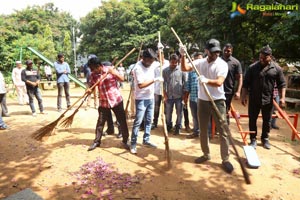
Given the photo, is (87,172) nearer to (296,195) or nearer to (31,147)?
(31,147)

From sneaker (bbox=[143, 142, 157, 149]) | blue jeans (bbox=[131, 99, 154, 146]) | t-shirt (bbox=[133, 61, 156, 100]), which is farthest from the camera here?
sneaker (bbox=[143, 142, 157, 149])

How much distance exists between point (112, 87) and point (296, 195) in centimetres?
342

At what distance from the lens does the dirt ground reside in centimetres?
332

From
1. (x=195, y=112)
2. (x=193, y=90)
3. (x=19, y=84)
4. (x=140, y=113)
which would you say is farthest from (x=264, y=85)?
(x=19, y=84)

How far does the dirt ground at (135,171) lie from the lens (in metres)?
3.32

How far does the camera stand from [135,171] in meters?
3.91

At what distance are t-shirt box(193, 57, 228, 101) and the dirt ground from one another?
121cm

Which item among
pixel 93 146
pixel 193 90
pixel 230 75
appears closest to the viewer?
pixel 93 146

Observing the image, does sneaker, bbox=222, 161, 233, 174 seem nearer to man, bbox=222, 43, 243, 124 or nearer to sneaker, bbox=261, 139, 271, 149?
sneaker, bbox=261, 139, 271, 149

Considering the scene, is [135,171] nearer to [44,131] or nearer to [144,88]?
[144,88]

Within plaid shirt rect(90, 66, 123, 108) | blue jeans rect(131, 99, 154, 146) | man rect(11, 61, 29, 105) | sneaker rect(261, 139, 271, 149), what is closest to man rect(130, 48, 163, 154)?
blue jeans rect(131, 99, 154, 146)

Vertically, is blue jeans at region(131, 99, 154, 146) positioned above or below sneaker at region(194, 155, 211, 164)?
above

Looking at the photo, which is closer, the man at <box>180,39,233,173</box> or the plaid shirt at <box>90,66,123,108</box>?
the man at <box>180,39,233,173</box>

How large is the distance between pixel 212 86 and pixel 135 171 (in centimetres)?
184
